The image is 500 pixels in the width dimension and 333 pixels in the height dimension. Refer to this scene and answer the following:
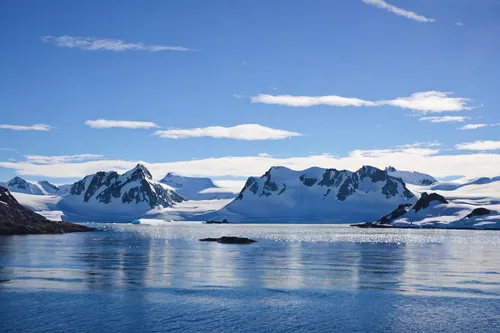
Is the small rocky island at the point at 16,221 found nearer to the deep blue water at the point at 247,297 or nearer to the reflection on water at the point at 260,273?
the reflection on water at the point at 260,273

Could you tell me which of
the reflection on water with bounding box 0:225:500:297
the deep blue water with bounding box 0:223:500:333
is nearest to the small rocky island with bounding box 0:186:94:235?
the reflection on water with bounding box 0:225:500:297

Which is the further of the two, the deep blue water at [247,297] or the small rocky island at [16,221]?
the small rocky island at [16,221]

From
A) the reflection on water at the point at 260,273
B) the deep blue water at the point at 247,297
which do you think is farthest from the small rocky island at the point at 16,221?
the deep blue water at the point at 247,297

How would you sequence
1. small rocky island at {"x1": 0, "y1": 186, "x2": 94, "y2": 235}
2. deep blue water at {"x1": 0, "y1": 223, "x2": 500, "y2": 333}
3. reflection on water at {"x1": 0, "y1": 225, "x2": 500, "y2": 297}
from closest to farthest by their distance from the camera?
1. deep blue water at {"x1": 0, "y1": 223, "x2": 500, "y2": 333}
2. reflection on water at {"x1": 0, "y1": 225, "x2": 500, "y2": 297}
3. small rocky island at {"x1": 0, "y1": 186, "x2": 94, "y2": 235}

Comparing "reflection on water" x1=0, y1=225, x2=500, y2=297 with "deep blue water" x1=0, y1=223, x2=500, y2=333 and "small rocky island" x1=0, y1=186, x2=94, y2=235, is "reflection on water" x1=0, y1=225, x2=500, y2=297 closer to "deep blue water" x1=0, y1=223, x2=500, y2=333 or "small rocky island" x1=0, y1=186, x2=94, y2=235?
"deep blue water" x1=0, y1=223, x2=500, y2=333

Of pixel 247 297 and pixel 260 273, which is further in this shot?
pixel 260 273

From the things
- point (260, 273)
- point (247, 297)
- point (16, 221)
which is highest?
point (16, 221)

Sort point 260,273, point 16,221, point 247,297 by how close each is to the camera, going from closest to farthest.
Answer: point 247,297 < point 260,273 < point 16,221

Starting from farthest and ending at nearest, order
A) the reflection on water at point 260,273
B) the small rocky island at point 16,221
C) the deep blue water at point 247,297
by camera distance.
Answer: the small rocky island at point 16,221 → the reflection on water at point 260,273 → the deep blue water at point 247,297

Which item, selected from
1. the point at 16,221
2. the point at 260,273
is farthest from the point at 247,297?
the point at 16,221

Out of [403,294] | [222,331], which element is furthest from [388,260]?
[222,331]

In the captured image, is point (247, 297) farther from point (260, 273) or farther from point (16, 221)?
point (16, 221)

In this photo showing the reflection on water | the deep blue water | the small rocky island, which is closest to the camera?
the deep blue water

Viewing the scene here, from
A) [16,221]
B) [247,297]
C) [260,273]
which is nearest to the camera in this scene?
[247,297]
